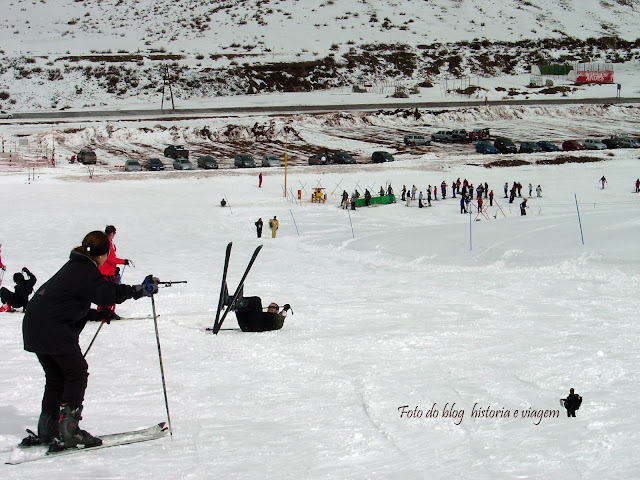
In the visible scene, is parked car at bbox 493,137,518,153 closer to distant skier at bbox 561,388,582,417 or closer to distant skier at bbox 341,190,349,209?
distant skier at bbox 341,190,349,209

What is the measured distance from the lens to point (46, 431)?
4.94 metres

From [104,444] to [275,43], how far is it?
9055 centimetres

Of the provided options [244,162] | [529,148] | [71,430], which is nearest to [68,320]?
[71,430]

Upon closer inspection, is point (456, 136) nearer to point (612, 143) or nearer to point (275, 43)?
point (612, 143)

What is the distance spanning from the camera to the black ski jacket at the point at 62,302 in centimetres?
461

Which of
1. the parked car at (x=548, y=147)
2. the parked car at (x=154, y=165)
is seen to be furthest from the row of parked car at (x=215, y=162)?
the parked car at (x=548, y=147)

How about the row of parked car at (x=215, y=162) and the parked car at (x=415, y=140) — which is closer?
the row of parked car at (x=215, y=162)

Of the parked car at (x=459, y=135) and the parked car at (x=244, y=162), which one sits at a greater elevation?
the parked car at (x=459, y=135)

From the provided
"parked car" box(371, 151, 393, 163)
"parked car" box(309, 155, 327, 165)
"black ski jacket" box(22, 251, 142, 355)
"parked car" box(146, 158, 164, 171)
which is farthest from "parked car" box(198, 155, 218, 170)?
"black ski jacket" box(22, 251, 142, 355)

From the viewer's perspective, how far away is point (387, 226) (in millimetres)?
25438

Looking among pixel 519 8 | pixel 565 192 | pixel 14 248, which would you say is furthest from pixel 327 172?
pixel 519 8

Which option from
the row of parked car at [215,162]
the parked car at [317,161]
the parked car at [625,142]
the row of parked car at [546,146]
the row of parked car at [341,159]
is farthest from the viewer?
the parked car at [625,142]

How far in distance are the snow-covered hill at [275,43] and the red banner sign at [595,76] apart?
767cm

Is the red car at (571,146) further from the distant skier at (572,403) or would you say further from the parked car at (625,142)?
the distant skier at (572,403)
